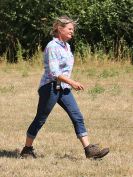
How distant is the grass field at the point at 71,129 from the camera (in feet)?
22.4

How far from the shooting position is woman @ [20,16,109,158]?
704 centimetres

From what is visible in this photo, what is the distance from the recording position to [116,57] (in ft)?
65.3

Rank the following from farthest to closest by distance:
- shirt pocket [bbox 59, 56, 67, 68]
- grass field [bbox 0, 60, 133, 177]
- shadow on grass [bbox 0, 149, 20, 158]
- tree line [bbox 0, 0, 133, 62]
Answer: tree line [bbox 0, 0, 133, 62] < shadow on grass [bbox 0, 149, 20, 158] < shirt pocket [bbox 59, 56, 67, 68] < grass field [bbox 0, 60, 133, 177]

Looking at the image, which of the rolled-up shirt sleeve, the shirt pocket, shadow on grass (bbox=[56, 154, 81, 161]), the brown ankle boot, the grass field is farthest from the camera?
shadow on grass (bbox=[56, 154, 81, 161])

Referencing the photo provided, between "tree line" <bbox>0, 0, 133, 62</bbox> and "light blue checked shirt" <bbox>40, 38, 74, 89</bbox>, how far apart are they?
12557 mm

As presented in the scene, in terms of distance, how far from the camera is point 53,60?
7.01 metres

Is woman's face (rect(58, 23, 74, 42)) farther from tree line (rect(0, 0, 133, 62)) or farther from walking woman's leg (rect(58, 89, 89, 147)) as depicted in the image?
tree line (rect(0, 0, 133, 62))

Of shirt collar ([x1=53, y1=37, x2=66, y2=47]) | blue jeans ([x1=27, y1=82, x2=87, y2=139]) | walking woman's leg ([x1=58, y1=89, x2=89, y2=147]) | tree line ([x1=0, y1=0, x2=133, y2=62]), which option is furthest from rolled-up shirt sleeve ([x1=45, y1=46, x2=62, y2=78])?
tree line ([x1=0, y1=0, x2=133, y2=62])

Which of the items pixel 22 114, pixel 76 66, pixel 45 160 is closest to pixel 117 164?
pixel 45 160

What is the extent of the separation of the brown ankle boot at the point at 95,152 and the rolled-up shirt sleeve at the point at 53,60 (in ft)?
3.46

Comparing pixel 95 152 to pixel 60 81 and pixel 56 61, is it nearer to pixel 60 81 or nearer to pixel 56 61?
pixel 60 81

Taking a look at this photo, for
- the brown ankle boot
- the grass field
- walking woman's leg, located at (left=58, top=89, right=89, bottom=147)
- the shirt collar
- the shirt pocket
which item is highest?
the shirt collar

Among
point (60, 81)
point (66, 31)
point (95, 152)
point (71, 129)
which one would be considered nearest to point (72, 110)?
point (60, 81)

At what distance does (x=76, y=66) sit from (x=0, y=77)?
3391mm
